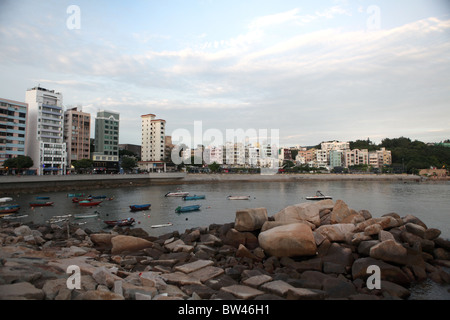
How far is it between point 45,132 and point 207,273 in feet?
270

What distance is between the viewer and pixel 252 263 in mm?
13141

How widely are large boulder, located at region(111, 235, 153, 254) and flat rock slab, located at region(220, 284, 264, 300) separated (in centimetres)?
799

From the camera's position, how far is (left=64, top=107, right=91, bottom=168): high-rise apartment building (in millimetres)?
85938

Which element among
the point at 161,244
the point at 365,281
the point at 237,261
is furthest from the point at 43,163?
the point at 365,281

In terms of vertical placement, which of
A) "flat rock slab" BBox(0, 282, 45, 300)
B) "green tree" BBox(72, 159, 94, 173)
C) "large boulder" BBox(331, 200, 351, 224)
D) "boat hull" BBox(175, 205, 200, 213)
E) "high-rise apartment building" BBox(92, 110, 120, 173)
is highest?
"high-rise apartment building" BBox(92, 110, 120, 173)

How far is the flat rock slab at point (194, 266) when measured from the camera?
11.8 metres

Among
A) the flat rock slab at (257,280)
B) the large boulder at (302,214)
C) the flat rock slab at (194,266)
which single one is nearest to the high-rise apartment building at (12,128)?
the flat rock slab at (194,266)

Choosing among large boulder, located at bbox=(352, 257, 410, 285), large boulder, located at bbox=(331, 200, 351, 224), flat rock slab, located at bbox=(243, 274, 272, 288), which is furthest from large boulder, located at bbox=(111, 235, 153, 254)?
large boulder, located at bbox=(352, 257, 410, 285)

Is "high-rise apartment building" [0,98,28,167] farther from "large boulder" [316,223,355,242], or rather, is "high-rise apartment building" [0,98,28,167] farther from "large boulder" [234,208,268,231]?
"large boulder" [316,223,355,242]

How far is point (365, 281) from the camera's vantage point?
36.1 ft

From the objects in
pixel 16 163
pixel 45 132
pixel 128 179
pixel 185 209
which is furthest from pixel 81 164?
pixel 185 209

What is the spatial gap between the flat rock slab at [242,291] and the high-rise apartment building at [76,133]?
294 ft

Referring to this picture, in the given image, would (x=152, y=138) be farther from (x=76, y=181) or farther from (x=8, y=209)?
(x=8, y=209)

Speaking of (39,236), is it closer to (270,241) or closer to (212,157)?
(270,241)
